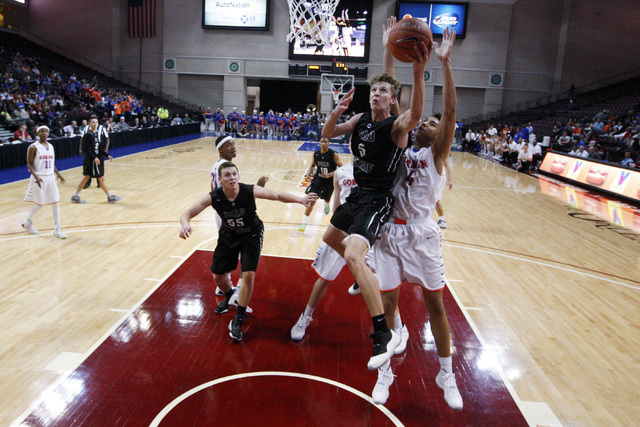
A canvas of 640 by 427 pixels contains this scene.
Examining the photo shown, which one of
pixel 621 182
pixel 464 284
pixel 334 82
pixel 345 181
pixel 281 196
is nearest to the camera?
pixel 281 196

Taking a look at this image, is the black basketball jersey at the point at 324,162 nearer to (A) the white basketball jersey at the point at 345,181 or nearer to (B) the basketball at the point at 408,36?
(A) the white basketball jersey at the point at 345,181

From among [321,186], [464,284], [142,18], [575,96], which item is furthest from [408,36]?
[142,18]

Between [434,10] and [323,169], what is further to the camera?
[434,10]

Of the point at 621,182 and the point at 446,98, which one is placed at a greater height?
the point at 446,98

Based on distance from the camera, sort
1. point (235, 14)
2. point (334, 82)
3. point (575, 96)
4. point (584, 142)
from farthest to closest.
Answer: point (235, 14), point (575, 96), point (334, 82), point (584, 142)

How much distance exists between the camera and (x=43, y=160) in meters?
7.14

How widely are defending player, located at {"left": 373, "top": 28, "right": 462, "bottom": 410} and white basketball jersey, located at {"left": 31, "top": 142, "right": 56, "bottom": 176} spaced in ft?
18.9

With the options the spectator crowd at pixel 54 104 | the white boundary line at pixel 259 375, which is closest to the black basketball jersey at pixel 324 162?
the white boundary line at pixel 259 375

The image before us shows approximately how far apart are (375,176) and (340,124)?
0.48 m

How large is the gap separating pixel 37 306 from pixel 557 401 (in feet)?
16.1

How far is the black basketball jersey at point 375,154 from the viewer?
3.54m

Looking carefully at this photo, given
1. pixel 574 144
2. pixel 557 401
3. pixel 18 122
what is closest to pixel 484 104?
pixel 574 144

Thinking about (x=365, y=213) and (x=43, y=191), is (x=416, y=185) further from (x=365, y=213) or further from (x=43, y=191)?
(x=43, y=191)

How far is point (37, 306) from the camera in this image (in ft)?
16.2
